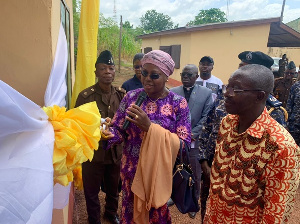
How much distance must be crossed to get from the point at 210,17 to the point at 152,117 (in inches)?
1831

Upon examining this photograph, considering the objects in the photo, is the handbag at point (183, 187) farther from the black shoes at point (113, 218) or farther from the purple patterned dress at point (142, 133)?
the black shoes at point (113, 218)

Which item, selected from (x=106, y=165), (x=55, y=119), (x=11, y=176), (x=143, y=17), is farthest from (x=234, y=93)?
(x=143, y=17)

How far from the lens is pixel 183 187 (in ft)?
6.26

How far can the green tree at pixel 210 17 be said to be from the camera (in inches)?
1699

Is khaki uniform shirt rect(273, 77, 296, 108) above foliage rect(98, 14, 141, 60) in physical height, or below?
below

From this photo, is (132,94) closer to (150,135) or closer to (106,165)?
(150,135)

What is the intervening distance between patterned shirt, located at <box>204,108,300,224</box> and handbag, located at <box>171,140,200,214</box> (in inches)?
7.4

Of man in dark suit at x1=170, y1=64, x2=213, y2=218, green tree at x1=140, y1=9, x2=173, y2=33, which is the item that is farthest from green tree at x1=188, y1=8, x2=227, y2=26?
man in dark suit at x1=170, y1=64, x2=213, y2=218

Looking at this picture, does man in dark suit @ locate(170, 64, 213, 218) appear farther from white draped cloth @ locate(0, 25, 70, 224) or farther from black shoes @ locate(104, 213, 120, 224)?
white draped cloth @ locate(0, 25, 70, 224)

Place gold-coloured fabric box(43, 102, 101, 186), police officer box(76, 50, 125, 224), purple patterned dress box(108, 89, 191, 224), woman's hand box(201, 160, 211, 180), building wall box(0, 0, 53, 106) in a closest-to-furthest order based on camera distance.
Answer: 1. gold-coloured fabric box(43, 102, 101, 186)
2. building wall box(0, 0, 53, 106)
3. purple patterned dress box(108, 89, 191, 224)
4. woman's hand box(201, 160, 211, 180)
5. police officer box(76, 50, 125, 224)

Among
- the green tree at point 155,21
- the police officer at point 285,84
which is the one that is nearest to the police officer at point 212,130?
the police officer at point 285,84

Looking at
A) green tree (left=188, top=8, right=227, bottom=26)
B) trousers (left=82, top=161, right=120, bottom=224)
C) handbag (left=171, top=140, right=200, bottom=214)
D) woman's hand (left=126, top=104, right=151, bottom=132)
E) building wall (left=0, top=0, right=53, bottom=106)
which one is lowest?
trousers (left=82, top=161, right=120, bottom=224)

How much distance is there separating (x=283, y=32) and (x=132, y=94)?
34.0 ft

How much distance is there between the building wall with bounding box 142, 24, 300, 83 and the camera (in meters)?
9.94
